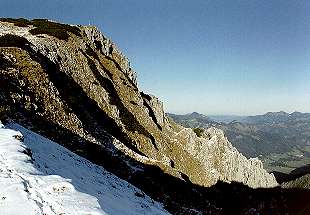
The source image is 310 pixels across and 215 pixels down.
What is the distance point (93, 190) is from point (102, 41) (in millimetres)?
76397

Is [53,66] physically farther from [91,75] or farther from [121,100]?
[121,100]

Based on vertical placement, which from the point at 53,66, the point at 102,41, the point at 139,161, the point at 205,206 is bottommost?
the point at 205,206

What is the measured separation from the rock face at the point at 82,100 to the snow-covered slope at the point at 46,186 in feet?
19.0

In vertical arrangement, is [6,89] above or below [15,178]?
above

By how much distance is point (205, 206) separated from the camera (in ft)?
156

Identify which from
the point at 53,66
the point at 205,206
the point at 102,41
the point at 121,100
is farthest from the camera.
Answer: the point at 102,41

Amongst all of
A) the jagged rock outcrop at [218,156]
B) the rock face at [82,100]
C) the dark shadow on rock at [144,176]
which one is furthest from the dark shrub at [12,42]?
the jagged rock outcrop at [218,156]

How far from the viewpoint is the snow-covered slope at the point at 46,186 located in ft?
49.1

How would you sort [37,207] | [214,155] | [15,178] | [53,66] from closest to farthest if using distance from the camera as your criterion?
[37,207] < [15,178] < [53,66] < [214,155]

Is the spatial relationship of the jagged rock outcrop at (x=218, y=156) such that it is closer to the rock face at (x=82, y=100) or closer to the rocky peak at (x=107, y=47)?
the rock face at (x=82, y=100)

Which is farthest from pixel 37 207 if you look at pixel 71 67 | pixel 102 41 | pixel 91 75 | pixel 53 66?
pixel 102 41

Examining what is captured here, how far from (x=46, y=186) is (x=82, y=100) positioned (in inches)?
1488

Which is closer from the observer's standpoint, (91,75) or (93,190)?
(93,190)

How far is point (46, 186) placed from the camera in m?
17.0
